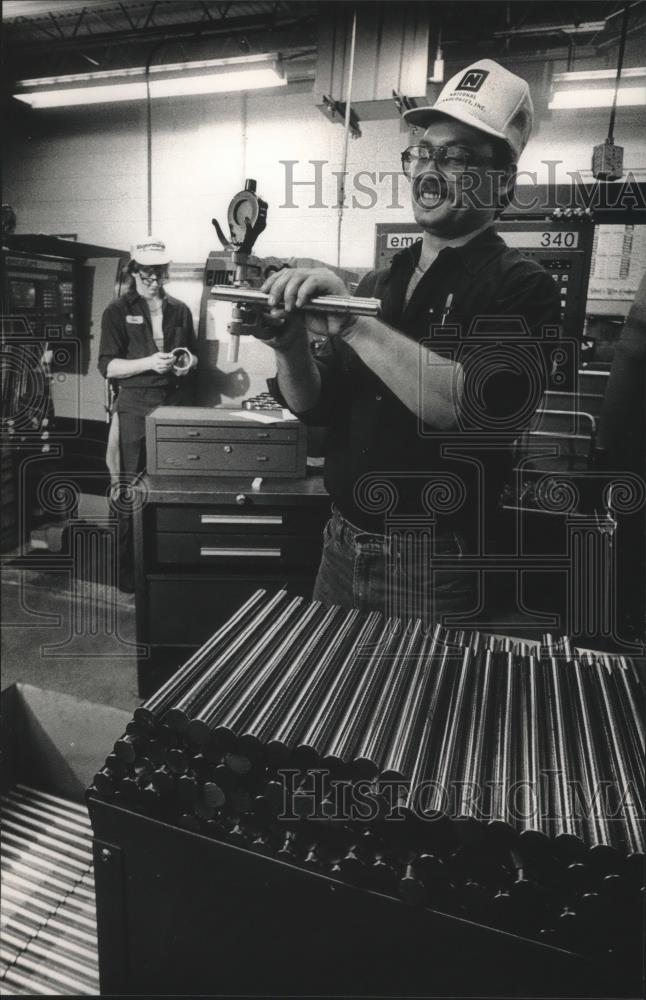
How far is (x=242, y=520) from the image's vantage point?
6.48 feet

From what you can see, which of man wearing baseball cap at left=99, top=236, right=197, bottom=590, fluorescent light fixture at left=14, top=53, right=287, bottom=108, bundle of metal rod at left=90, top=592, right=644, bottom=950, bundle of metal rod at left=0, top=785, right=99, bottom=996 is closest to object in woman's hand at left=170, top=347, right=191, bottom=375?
man wearing baseball cap at left=99, top=236, right=197, bottom=590

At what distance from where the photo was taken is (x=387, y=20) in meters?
1.18

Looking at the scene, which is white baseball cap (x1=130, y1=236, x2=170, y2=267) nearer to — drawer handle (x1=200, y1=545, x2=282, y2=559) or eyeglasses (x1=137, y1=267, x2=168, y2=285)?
eyeglasses (x1=137, y1=267, x2=168, y2=285)

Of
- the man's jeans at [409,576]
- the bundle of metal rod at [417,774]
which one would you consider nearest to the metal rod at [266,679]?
the bundle of metal rod at [417,774]

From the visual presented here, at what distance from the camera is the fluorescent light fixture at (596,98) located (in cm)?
110

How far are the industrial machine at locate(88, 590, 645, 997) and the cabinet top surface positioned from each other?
96 cm

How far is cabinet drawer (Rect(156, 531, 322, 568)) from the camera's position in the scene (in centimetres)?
199

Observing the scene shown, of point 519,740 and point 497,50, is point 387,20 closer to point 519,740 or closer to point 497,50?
point 497,50

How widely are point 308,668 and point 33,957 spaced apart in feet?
3.28

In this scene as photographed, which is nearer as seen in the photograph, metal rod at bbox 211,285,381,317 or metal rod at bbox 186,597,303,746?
metal rod at bbox 186,597,303,746

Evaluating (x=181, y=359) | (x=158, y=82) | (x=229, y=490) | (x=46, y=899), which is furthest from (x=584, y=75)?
(x=46, y=899)

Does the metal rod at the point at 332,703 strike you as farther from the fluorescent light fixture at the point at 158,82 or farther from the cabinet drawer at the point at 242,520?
the fluorescent light fixture at the point at 158,82

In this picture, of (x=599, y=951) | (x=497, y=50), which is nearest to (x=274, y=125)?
(x=497, y=50)

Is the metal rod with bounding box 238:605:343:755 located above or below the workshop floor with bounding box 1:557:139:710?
above
